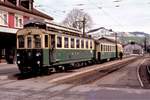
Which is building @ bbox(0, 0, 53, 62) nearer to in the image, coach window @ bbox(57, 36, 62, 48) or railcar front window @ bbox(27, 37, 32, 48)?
coach window @ bbox(57, 36, 62, 48)

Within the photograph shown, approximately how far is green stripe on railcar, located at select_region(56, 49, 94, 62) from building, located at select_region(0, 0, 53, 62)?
10.4 meters

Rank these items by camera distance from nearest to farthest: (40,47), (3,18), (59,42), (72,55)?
(40,47)
(59,42)
(72,55)
(3,18)

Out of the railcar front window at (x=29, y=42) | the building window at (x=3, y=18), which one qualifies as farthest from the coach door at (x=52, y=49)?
the building window at (x=3, y=18)

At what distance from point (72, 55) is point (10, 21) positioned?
19.3m

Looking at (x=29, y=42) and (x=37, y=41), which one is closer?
(x=37, y=41)

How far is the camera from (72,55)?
2919cm

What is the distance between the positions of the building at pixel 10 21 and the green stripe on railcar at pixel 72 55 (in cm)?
1043

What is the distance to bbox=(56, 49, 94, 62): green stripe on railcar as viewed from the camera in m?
25.9

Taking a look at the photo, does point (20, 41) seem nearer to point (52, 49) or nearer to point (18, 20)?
point (52, 49)

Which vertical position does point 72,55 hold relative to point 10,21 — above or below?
below

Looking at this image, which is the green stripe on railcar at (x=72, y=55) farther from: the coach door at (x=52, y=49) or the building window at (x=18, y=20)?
the building window at (x=18, y=20)

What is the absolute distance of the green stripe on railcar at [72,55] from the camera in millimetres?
25938

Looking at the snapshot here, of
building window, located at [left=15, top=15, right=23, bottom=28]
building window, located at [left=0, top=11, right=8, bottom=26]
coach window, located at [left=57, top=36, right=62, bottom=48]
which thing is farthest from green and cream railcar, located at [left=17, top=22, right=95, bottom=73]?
building window, located at [left=15, top=15, right=23, bottom=28]

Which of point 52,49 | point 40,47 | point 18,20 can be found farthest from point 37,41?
point 18,20
